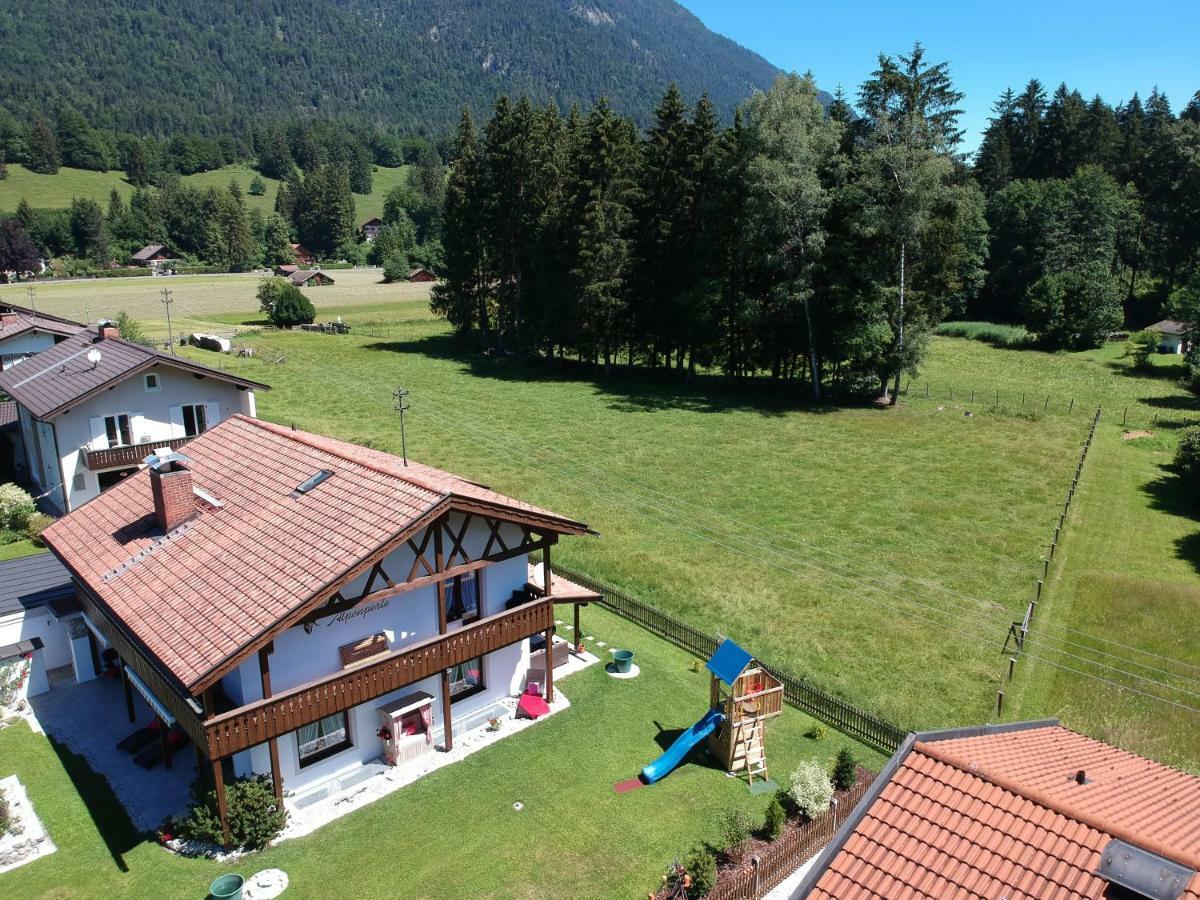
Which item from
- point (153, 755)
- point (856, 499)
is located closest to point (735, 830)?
point (153, 755)

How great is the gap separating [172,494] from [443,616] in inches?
279

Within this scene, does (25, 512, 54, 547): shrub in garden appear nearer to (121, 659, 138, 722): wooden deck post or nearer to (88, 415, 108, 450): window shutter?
(88, 415, 108, 450): window shutter

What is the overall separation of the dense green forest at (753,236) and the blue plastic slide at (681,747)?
37.1 meters

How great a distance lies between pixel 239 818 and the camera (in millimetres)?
14992

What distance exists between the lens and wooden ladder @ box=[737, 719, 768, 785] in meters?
17.8

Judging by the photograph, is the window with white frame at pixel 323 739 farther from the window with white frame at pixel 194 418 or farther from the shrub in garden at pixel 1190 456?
the shrub in garden at pixel 1190 456

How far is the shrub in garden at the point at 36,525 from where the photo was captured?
29.6m

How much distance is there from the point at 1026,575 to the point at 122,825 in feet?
91.9

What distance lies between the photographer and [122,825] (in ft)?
51.4

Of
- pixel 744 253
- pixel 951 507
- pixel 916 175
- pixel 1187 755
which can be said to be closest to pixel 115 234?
pixel 744 253

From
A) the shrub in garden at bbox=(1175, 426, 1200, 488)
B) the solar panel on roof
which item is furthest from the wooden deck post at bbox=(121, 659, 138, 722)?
the shrub in garden at bbox=(1175, 426, 1200, 488)

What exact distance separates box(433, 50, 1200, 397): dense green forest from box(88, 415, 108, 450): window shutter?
33904mm

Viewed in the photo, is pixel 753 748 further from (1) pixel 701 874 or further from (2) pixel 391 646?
(2) pixel 391 646

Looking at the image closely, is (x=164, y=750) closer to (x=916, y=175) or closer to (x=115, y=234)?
(x=916, y=175)
